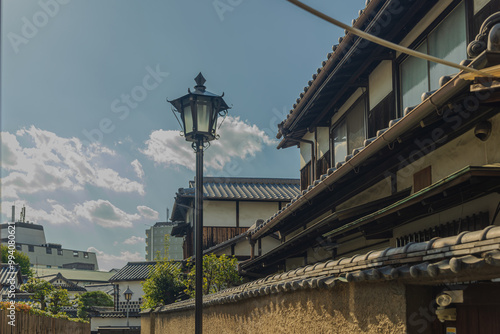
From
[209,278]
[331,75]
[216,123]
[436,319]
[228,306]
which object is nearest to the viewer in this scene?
[436,319]

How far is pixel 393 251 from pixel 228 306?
19.6 ft

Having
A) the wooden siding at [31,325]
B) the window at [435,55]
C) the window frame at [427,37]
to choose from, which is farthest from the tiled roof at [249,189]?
the window at [435,55]

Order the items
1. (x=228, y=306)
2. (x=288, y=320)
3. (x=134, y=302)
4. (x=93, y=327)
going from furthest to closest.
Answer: (x=134, y=302) → (x=93, y=327) → (x=228, y=306) → (x=288, y=320)

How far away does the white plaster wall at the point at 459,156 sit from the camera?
7.00 meters

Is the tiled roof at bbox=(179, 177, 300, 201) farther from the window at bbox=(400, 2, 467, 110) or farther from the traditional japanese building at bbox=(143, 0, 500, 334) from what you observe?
the window at bbox=(400, 2, 467, 110)

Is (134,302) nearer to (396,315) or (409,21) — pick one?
(409,21)

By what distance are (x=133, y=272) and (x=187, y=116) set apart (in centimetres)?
4931

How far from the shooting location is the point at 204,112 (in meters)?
9.20

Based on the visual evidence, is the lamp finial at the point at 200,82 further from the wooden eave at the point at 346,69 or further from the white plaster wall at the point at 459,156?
the white plaster wall at the point at 459,156

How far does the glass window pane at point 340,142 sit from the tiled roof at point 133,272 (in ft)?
135

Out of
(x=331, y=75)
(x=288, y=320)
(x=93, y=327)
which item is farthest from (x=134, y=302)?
(x=288, y=320)

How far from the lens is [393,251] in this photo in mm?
5012

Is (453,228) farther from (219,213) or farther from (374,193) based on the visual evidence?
(219,213)

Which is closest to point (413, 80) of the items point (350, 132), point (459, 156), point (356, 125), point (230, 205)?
point (459, 156)
